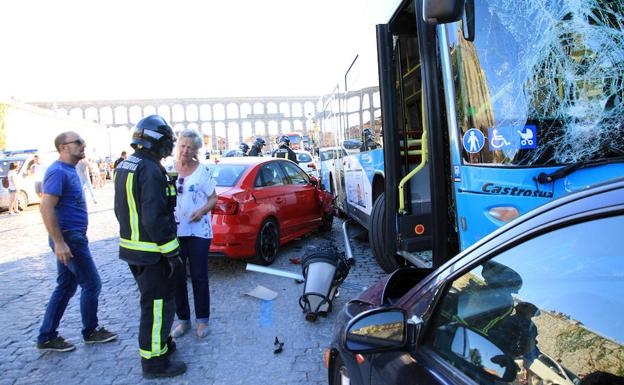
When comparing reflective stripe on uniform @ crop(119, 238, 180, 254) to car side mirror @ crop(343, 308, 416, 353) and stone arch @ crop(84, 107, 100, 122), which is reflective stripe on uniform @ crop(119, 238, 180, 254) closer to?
car side mirror @ crop(343, 308, 416, 353)

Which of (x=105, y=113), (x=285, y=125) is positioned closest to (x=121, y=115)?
(x=105, y=113)

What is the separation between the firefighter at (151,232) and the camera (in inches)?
121

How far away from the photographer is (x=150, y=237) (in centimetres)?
311

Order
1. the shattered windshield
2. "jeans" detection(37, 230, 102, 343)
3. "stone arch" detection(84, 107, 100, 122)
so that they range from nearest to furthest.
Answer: the shattered windshield, "jeans" detection(37, 230, 102, 343), "stone arch" detection(84, 107, 100, 122)

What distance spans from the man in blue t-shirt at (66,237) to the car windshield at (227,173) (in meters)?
2.52

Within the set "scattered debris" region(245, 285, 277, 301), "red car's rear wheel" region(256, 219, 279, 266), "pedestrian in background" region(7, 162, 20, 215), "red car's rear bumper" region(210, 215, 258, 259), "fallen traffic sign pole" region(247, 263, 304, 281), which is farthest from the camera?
"pedestrian in background" region(7, 162, 20, 215)

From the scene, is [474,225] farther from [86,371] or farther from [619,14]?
[86,371]

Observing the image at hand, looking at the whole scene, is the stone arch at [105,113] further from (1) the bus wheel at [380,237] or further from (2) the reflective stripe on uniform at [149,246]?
(2) the reflective stripe on uniform at [149,246]

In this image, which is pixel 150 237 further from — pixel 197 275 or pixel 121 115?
pixel 121 115

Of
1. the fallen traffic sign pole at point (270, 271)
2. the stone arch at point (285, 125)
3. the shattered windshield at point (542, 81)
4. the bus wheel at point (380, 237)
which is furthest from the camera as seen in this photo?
the stone arch at point (285, 125)

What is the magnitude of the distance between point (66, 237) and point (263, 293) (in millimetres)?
2249

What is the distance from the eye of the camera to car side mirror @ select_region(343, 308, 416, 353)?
1496 millimetres

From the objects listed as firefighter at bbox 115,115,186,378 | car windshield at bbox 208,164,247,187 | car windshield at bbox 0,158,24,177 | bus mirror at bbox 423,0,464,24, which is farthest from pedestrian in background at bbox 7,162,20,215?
bus mirror at bbox 423,0,464,24

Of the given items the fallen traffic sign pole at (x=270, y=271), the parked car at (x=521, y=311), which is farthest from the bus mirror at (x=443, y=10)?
the fallen traffic sign pole at (x=270, y=271)
